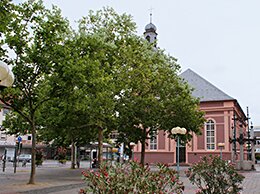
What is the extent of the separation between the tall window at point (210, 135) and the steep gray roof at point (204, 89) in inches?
140

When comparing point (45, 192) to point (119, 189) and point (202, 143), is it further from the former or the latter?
point (202, 143)

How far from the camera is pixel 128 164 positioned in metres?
6.10

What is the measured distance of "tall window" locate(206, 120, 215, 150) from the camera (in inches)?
1874

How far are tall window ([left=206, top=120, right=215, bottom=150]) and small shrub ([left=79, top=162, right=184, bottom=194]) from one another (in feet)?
141

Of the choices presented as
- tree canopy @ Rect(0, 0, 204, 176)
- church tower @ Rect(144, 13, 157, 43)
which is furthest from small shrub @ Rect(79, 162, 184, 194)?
church tower @ Rect(144, 13, 157, 43)

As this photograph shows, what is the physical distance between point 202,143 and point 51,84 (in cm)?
3567

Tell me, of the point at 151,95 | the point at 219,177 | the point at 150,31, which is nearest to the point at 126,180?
the point at 219,177

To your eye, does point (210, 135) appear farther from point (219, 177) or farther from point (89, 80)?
point (219, 177)

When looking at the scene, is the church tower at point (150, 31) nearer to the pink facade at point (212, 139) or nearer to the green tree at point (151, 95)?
the pink facade at point (212, 139)

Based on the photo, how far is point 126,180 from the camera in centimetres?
531

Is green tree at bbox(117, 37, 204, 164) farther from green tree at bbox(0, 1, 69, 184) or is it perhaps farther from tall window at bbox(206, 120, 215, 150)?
tall window at bbox(206, 120, 215, 150)

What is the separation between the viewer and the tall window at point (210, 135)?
47.6m

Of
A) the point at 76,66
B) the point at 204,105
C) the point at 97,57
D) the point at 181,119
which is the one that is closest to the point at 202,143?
the point at 204,105

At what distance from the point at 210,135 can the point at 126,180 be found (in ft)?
146
